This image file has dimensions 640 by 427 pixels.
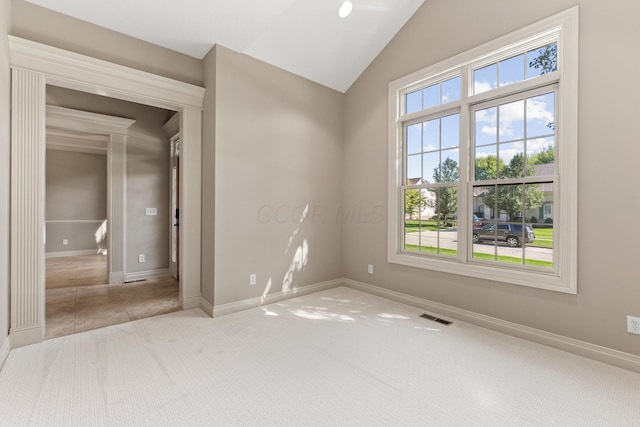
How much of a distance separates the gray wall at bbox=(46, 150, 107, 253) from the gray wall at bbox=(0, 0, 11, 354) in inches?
248

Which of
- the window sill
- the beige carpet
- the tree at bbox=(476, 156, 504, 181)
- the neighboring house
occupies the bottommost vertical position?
the beige carpet

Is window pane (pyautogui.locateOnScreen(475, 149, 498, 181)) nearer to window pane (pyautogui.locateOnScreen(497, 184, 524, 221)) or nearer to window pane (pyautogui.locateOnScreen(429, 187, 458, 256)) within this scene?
window pane (pyautogui.locateOnScreen(497, 184, 524, 221))

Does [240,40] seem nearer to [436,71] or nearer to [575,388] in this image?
[436,71]

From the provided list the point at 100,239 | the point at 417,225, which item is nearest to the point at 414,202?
the point at 417,225

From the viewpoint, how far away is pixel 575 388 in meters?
1.96

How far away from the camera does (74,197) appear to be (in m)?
7.54

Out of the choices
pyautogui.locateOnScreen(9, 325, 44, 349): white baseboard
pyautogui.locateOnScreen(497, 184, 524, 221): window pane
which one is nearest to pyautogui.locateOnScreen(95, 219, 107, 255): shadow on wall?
pyautogui.locateOnScreen(9, 325, 44, 349): white baseboard

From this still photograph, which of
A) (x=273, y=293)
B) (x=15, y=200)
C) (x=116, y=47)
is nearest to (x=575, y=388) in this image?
(x=273, y=293)

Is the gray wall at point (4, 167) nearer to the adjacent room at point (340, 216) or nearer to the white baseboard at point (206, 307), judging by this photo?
the adjacent room at point (340, 216)

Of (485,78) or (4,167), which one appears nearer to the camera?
(4,167)

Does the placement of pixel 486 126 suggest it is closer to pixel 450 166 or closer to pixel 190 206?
pixel 450 166

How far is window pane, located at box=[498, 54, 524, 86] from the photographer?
111 inches

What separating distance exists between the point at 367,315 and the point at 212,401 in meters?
1.89

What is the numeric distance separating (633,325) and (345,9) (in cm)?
386
